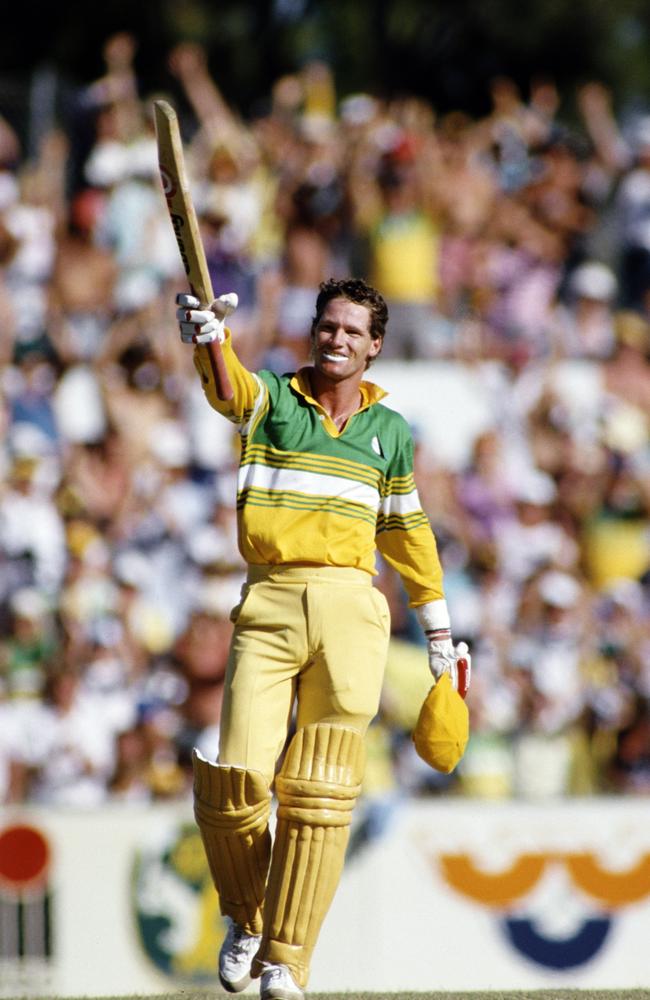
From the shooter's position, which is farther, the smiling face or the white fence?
the white fence

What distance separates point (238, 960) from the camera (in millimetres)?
5480

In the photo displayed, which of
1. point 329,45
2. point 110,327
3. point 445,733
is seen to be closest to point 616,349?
point 110,327

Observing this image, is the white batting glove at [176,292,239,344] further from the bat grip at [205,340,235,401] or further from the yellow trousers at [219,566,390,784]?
the yellow trousers at [219,566,390,784]

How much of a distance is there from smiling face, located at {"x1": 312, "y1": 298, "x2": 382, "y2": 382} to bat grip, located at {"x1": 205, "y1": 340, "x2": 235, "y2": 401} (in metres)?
0.36

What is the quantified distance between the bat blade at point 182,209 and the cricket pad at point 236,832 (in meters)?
1.41

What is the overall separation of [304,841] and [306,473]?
1.10m

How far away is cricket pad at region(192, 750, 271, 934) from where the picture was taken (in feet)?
17.4

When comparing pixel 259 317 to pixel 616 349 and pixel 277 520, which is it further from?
pixel 277 520

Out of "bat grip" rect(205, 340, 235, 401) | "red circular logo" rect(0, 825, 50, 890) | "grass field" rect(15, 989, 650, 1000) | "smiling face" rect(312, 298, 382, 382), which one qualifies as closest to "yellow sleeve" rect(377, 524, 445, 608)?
"smiling face" rect(312, 298, 382, 382)

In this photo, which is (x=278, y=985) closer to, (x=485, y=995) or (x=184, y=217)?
(x=485, y=995)

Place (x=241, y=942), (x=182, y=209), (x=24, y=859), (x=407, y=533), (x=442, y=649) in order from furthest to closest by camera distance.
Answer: (x=24, y=859)
(x=442, y=649)
(x=407, y=533)
(x=241, y=942)
(x=182, y=209)

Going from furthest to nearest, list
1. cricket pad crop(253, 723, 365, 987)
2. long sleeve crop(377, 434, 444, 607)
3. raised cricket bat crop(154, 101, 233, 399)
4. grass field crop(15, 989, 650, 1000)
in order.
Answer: grass field crop(15, 989, 650, 1000) → long sleeve crop(377, 434, 444, 607) → cricket pad crop(253, 723, 365, 987) → raised cricket bat crop(154, 101, 233, 399)

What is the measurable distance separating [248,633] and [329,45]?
18.9 metres

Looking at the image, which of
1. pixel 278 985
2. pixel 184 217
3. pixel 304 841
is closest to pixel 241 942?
pixel 278 985
